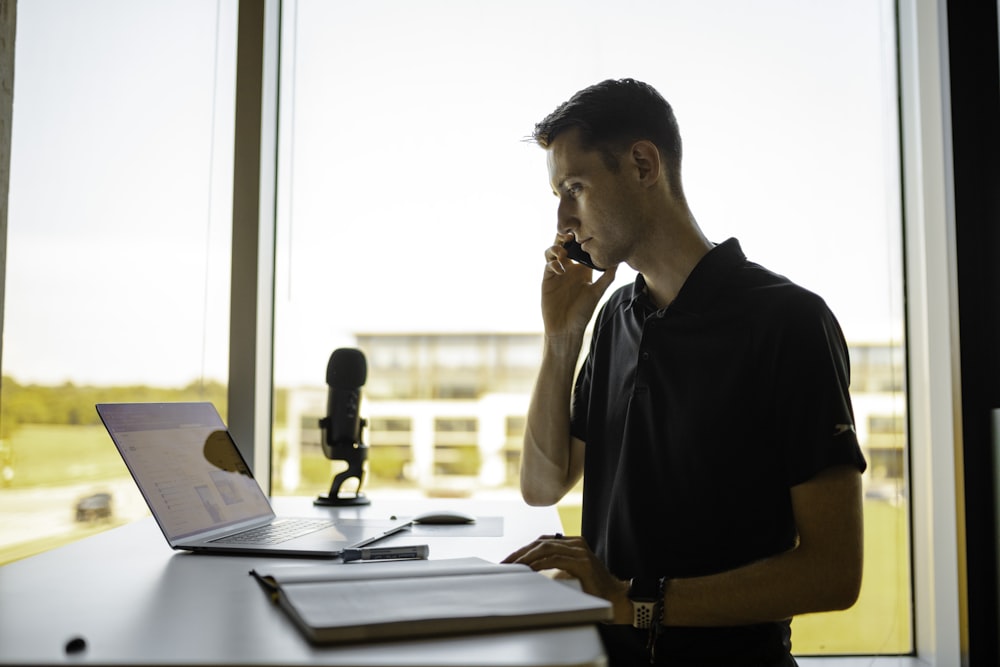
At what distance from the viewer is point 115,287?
1879 millimetres

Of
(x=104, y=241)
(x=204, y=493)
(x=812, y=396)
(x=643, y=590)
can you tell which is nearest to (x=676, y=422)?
(x=812, y=396)

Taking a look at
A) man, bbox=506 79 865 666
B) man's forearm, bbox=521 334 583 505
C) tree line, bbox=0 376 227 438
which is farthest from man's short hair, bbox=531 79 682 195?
tree line, bbox=0 376 227 438

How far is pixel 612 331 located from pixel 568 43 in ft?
3.88

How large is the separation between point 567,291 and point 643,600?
0.79 m

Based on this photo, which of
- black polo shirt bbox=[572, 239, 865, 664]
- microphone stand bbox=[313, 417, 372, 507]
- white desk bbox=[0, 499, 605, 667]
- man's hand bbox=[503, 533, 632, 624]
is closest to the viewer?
white desk bbox=[0, 499, 605, 667]

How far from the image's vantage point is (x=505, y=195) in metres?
2.45

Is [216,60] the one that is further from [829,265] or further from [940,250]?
[940,250]

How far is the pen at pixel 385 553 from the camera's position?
1.19m

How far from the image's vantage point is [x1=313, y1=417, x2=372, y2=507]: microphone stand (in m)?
1.95

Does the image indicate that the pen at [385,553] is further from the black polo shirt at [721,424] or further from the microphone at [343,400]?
the microphone at [343,400]

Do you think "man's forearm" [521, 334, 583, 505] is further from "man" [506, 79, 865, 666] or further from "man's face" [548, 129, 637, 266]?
"man's face" [548, 129, 637, 266]

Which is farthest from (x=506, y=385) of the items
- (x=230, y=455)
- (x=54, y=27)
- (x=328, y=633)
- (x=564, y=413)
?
(x=328, y=633)

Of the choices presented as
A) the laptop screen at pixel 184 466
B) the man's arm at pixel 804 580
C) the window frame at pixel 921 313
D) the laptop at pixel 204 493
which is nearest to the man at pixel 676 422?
the man's arm at pixel 804 580

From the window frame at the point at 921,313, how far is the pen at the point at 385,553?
1135 mm
